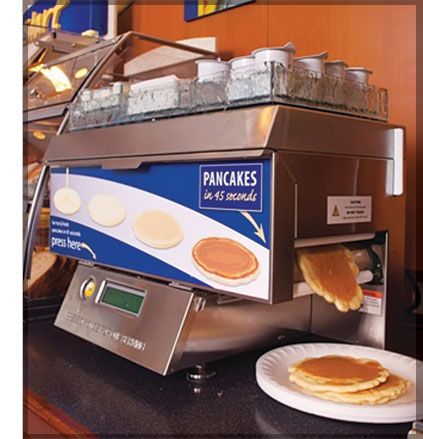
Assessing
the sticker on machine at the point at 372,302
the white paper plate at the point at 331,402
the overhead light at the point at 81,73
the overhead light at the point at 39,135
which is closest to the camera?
the white paper plate at the point at 331,402

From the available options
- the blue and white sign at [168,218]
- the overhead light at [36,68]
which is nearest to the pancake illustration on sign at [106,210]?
the blue and white sign at [168,218]

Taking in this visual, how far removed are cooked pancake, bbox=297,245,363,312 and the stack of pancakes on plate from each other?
10 cm

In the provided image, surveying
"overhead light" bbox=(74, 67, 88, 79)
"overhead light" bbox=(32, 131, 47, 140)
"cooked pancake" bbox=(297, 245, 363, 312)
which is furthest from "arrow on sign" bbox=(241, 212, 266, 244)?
"overhead light" bbox=(32, 131, 47, 140)

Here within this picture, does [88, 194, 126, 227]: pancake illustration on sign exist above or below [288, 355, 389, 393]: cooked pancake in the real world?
above

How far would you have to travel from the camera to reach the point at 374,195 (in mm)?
888

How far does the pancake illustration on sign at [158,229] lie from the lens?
0.86m

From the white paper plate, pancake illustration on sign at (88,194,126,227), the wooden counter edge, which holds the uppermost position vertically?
pancake illustration on sign at (88,194,126,227)

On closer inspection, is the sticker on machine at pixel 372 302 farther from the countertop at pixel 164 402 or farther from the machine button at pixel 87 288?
the machine button at pixel 87 288

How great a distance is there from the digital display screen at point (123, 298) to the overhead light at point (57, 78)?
27.0 inches

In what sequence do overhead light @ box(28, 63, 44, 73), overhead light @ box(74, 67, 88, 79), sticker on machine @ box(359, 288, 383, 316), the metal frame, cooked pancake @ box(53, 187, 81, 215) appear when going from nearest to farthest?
sticker on machine @ box(359, 288, 383, 316)
cooked pancake @ box(53, 187, 81, 215)
the metal frame
overhead light @ box(74, 67, 88, 79)
overhead light @ box(28, 63, 44, 73)

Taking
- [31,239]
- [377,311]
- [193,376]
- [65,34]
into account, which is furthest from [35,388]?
[65,34]

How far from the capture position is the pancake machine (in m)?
0.73

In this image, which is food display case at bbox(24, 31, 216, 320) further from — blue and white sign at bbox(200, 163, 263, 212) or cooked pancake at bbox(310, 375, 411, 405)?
cooked pancake at bbox(310, 375, 411, 405)

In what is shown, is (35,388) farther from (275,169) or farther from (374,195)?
(374,195)
